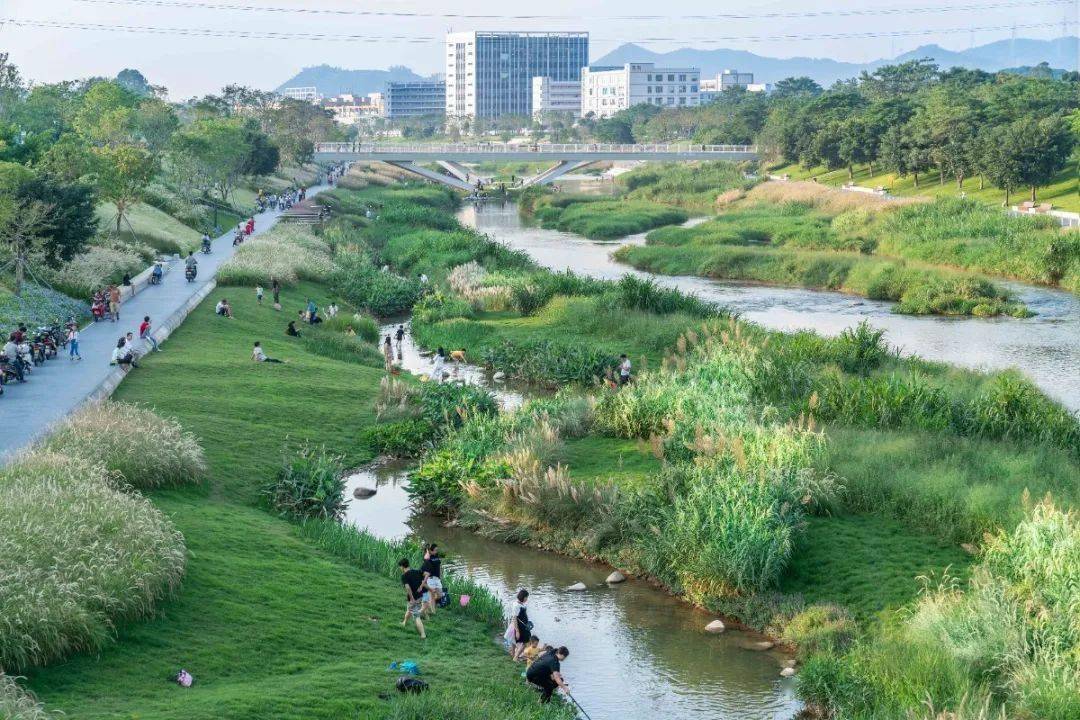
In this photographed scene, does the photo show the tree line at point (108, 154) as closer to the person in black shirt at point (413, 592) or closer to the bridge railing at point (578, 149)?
the bridge railing at point (578, 149)

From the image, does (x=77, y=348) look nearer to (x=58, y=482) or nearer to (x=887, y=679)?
(x=58, y=482)

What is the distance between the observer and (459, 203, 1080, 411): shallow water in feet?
152

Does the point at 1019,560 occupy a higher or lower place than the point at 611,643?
higher

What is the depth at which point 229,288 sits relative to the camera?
55.3m

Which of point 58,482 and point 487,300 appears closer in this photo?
point 58,482

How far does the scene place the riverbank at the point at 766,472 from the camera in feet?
76.5

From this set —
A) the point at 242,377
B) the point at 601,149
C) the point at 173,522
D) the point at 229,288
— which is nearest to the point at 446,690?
the point at 173,522

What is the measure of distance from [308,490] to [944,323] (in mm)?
36648

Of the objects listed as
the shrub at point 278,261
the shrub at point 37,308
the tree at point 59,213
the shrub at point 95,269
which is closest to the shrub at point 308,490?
the shrub at point 37,308

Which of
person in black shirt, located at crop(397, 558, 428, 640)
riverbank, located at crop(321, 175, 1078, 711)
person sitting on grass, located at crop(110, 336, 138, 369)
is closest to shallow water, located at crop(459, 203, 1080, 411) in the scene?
riverbank, located at crop(321, 175, 1078, 711)

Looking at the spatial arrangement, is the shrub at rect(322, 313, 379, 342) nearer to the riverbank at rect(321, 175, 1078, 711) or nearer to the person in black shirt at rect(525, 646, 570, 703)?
the riverbank at rect(321, 175, 1078, 711)

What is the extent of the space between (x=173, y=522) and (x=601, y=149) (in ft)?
409

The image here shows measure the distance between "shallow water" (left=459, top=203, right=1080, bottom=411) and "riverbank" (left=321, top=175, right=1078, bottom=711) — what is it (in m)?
8.53

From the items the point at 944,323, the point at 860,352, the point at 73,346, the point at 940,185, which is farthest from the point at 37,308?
the point at 940,185
